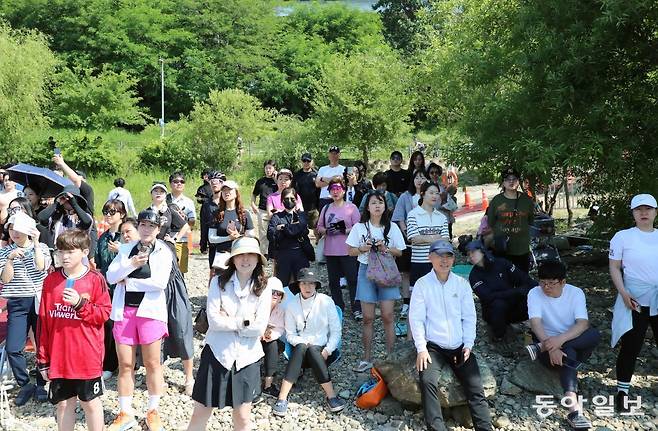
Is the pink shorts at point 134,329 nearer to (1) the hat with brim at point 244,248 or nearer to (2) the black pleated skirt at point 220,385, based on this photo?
(2) the black pleated skirt at point 220,385

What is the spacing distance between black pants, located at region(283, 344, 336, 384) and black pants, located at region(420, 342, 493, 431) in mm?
905

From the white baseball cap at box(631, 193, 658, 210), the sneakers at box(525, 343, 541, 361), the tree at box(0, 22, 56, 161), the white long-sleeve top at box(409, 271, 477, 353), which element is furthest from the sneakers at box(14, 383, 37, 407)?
the tree at box(0, 22, 56, 161)

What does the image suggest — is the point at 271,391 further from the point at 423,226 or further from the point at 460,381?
the point at 423,226

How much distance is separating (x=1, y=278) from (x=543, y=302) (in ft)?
15.7

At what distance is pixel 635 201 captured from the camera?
4.83m

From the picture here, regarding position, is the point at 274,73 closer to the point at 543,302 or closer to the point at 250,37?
the point at 250,37

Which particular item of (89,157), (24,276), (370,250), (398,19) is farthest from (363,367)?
(398,19)

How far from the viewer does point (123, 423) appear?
4.56 metres

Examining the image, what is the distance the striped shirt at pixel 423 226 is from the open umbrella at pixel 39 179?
3.99 meters

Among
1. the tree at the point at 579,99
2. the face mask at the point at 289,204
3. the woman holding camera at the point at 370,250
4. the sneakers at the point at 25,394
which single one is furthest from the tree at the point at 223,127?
the sneakers at the point at 25,394

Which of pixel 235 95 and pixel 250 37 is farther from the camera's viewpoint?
pixel 250 37

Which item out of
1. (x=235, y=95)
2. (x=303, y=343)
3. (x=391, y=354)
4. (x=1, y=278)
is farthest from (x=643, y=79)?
(x=235, y=95)

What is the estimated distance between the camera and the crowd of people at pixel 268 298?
12.7ft

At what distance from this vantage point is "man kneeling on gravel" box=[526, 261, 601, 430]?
4.87 meters
